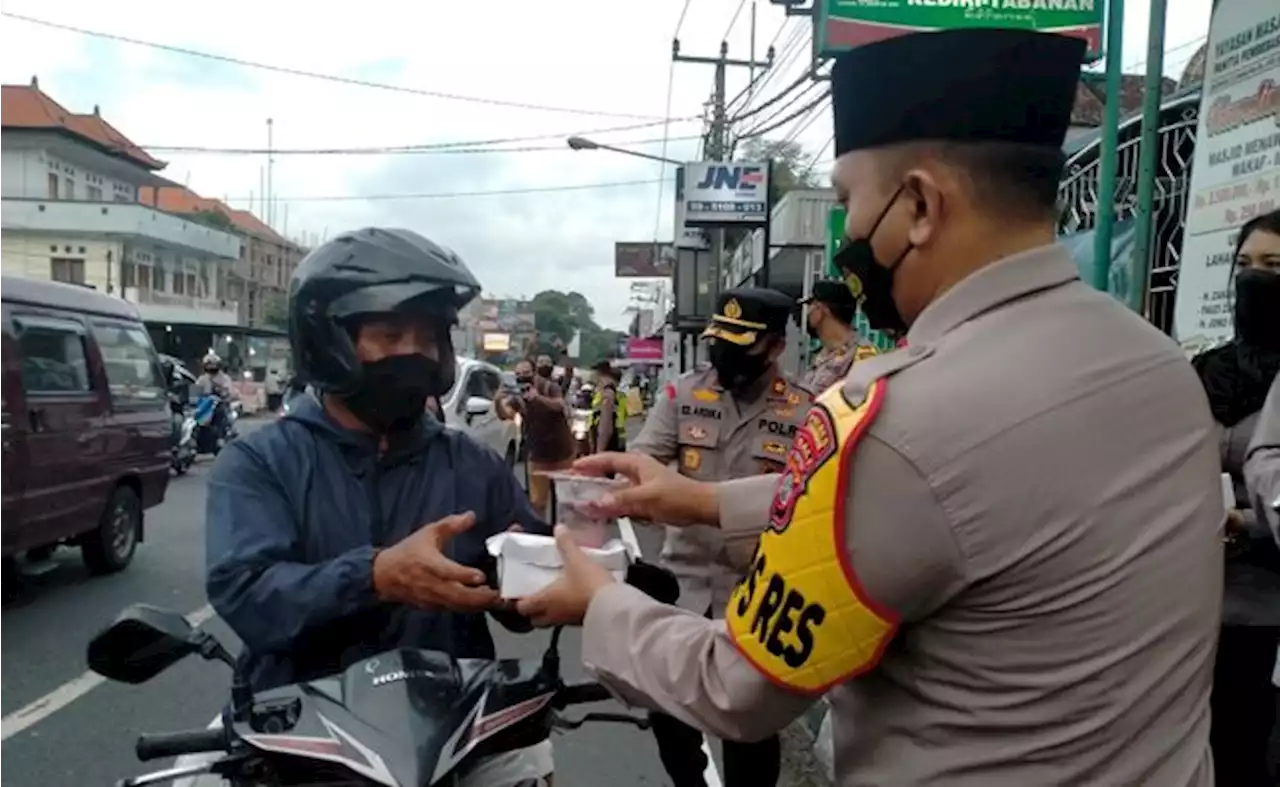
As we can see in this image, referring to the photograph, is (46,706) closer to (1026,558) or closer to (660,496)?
(660,496)

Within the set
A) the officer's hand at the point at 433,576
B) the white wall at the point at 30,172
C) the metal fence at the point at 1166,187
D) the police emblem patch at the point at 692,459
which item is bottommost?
the police emblem patch at the point at 692,459

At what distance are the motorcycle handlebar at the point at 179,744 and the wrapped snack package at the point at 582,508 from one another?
0.64 m

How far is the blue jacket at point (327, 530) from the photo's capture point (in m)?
1.93

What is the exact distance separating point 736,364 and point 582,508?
7.47ft

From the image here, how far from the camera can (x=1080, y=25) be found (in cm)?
728

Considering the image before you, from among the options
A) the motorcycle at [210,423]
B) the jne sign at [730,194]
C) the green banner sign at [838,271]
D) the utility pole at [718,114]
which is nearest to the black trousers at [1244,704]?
the green banner sign at [838,271]

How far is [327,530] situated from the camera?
7.04 ft

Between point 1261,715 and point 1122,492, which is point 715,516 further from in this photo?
point 1261,715

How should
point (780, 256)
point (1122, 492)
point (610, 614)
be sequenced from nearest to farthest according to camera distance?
point (1122, 492) → point (610, 614) → point (780, 256)

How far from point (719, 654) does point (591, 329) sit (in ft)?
389

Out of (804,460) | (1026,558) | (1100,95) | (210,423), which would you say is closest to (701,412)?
(804,460)

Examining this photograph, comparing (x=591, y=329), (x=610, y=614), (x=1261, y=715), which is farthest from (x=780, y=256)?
(x=591, y=329)

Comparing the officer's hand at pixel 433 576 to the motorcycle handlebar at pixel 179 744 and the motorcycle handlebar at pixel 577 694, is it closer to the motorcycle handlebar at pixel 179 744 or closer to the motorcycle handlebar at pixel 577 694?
the motorcycle handlebar at pixel 577 694

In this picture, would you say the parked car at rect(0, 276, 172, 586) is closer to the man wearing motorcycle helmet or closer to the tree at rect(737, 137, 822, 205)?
the man wearing motorcycle helmet
